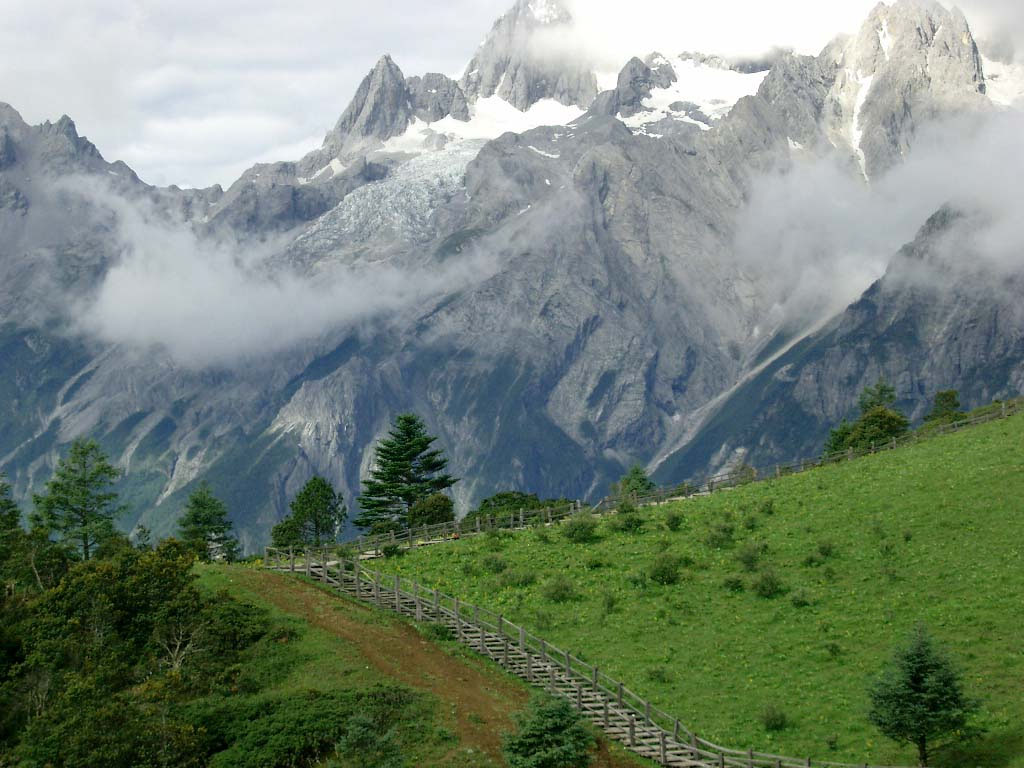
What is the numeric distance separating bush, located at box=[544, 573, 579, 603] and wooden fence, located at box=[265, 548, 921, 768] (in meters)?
3.95

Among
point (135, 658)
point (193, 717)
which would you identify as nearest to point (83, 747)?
point (193, 717)

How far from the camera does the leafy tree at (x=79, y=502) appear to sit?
86.1 m

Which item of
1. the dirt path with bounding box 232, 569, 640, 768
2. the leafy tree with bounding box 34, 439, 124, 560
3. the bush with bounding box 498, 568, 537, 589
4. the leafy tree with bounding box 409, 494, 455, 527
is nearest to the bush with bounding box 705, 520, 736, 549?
the bush with bounding box 498, 568, 537, 589

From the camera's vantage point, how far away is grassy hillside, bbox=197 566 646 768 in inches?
1841

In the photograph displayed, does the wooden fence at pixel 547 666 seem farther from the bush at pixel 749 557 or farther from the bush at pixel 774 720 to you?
the bush at pixel 749 557

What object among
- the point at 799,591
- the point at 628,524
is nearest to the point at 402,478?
the point at 628,524

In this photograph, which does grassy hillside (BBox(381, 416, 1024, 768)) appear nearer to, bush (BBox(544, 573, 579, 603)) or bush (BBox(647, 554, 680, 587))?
bush (BBox(544, 573, 579, 603))

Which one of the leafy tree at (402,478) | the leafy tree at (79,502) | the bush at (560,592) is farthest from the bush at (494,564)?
the leafy tree at (402,478)

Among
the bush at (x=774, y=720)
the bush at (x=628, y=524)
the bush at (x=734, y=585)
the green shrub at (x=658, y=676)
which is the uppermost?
the bush at (x=628, y=524)

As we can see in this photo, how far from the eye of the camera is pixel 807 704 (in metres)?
50.4

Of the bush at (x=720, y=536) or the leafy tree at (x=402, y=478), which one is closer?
the bush at (x=720, y=536)

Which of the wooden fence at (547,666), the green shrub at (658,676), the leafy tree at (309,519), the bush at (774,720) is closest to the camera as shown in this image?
the wooden fence at (547,666)

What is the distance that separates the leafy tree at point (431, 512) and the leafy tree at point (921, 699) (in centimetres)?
6259

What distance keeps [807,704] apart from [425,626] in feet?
63.1
